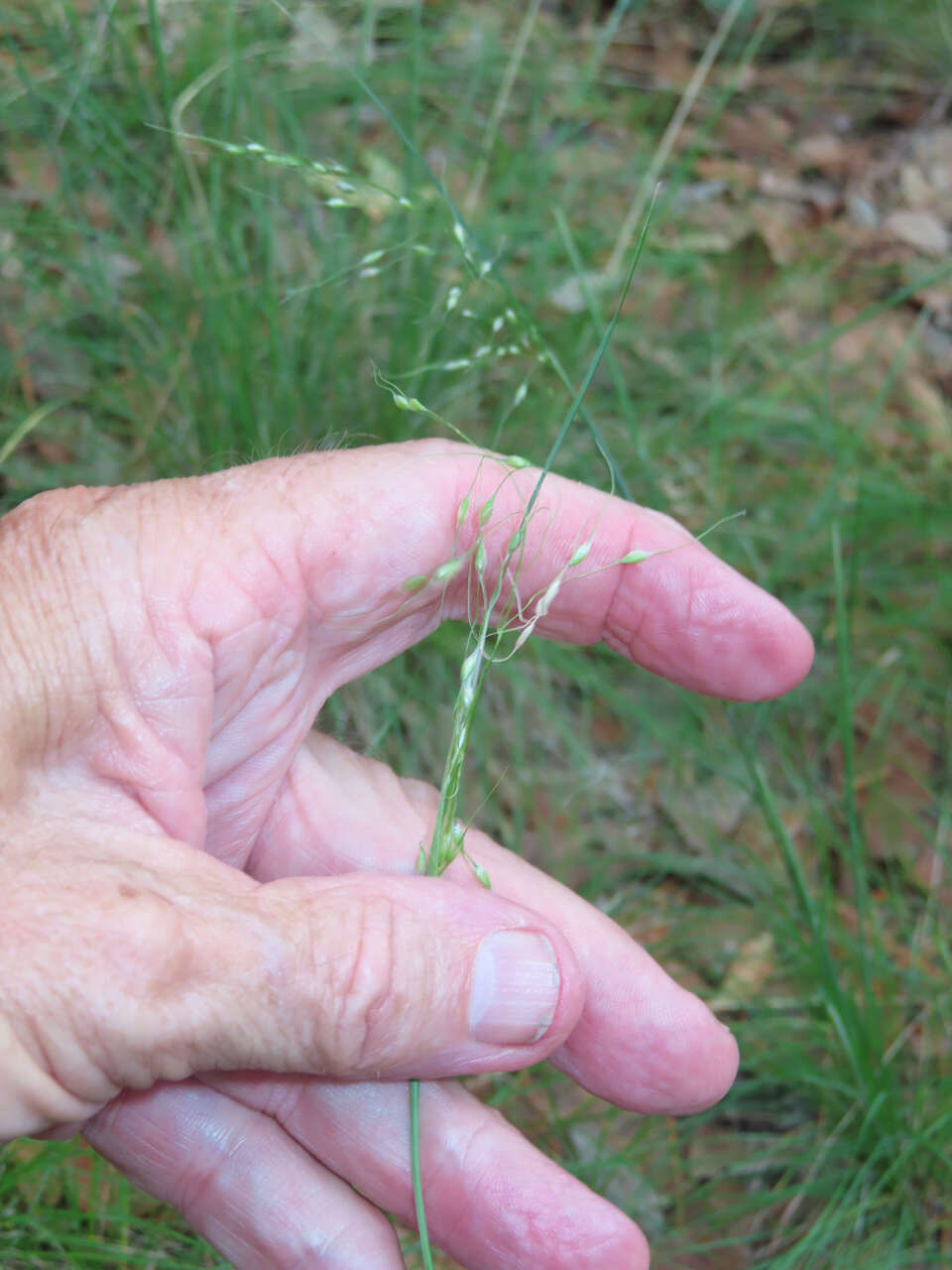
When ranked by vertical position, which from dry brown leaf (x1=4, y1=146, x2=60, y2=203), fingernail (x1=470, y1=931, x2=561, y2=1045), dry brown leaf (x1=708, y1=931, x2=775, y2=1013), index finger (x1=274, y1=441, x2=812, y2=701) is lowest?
dry brown leaf (x1=708, y1=931, x2=775, y2=1013)

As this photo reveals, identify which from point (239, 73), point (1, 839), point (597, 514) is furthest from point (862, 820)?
point (239, 73)

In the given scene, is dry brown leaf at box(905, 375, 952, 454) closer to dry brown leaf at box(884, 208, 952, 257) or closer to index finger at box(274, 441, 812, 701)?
dry brown leaf at box(884, 208, 952, 257)

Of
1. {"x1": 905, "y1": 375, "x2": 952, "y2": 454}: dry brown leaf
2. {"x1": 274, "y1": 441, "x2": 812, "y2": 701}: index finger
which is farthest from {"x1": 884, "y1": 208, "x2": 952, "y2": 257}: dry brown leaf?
{"x1": 274, "y1": 441, "x2": 812, "y2": 701}: index finger

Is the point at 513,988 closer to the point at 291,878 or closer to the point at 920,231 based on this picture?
the point at 291,878

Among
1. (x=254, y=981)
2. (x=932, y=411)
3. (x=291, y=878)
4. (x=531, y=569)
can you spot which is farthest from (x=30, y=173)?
(x=932, y=411)

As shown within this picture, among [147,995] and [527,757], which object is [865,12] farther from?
[147,995]

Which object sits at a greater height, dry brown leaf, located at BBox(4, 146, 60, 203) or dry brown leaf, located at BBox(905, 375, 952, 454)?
dry brown leaf, located at BBox(4, 146, 60, 203)

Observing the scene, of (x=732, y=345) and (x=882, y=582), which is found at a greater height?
(x=732, y=345)
